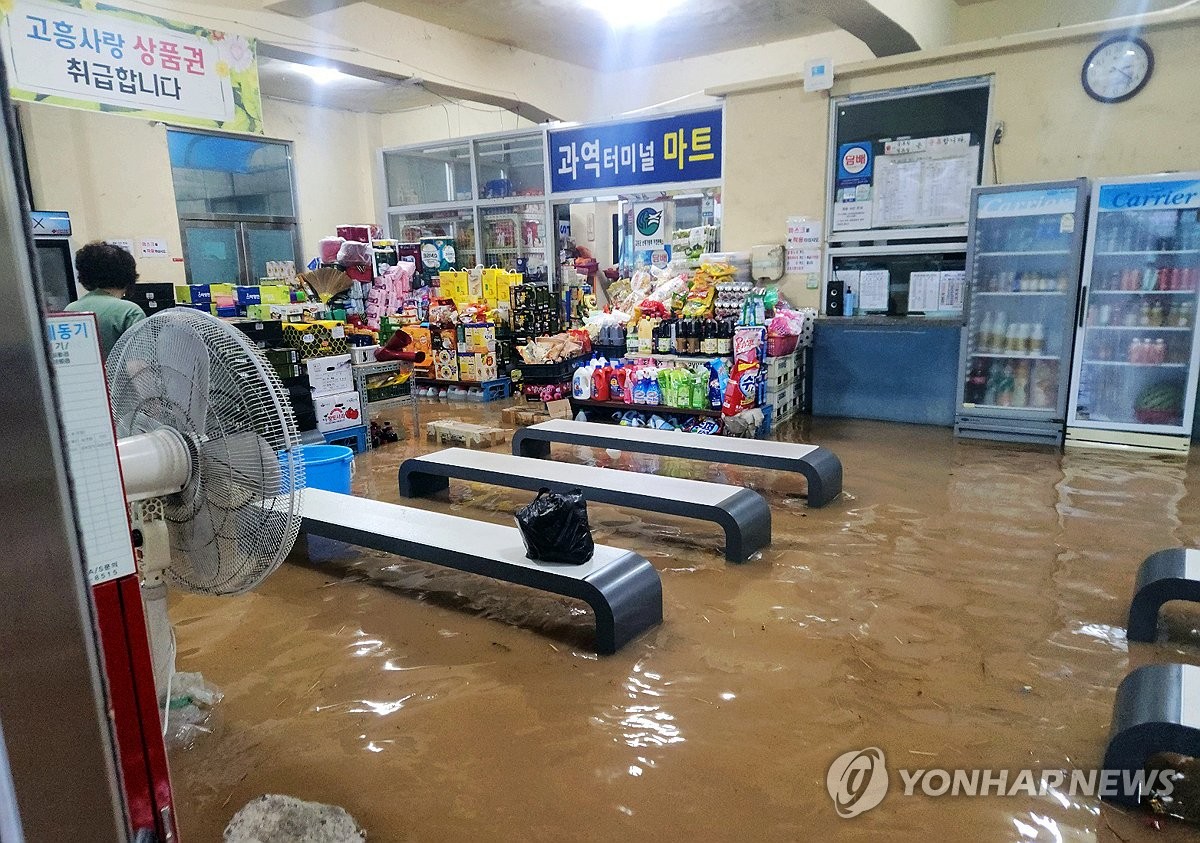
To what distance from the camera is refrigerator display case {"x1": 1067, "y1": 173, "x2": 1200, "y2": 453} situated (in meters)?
5.08

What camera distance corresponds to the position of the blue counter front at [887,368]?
600 centimetres

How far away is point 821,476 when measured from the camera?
13.6 ft

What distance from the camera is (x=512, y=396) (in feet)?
26.7

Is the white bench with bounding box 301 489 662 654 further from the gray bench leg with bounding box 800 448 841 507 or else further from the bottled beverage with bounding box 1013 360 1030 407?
the bottled beverage with bounding box 1013 360 1030 407

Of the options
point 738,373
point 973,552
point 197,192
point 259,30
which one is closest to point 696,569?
point 973,552

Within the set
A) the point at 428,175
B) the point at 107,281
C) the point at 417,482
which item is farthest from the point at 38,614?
the point at 428,175

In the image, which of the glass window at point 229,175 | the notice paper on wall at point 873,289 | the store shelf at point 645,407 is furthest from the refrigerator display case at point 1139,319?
→ the glass window at point 229,175

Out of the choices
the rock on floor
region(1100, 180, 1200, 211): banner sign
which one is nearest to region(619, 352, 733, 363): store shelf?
region(1100, 180, 1200, 211): banner sign

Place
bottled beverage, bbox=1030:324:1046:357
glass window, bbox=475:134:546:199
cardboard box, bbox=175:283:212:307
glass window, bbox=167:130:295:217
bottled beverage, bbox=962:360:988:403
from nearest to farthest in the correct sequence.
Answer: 1. bottled beverage, bbox=1030:324:1046:357
2. bottled beverage, bbox=962:360:988:403
3. cardboard box, bbox=175:283:212:307
4. glass window, bbox=475:134:546:199
5. glass window, bbox=167:130:295:217

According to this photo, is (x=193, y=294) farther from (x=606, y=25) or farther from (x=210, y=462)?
(x=210, y=462)

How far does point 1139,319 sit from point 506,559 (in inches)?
201

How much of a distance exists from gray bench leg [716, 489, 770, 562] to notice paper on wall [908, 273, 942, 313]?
3.44 meters

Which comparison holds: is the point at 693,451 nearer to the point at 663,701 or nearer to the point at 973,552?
the point at 973,552

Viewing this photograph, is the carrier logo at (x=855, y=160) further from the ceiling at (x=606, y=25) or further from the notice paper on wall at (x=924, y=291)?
the ceiling at (x=606, y=25)
